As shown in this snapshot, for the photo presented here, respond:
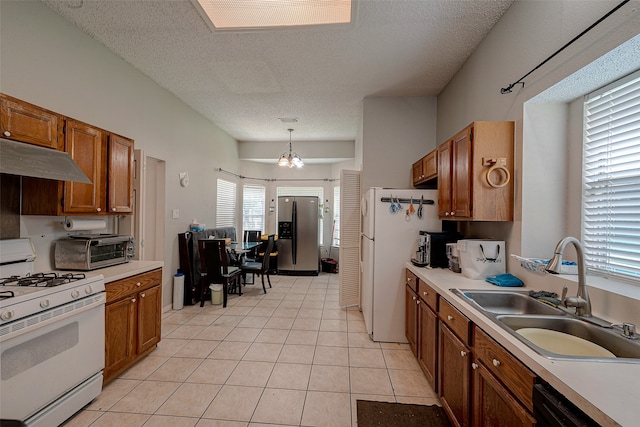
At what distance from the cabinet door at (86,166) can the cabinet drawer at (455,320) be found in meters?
2.87

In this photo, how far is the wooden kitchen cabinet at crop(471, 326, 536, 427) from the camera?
1003 millimetres

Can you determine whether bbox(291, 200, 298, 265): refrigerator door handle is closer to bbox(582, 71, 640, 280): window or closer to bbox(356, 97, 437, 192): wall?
bbox(356, 97, 437, 192): wall

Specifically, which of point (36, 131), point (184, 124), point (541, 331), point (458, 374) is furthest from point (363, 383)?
point (184, 124)

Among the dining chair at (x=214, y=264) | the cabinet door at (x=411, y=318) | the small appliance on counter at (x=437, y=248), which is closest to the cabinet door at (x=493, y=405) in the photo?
the cabinet door at (x=411, y=318)

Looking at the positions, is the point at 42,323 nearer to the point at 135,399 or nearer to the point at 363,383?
the point at 135,399

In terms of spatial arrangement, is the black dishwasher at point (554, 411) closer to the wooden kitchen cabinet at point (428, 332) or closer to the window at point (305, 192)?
the wooden kitchen cabinet at point (428, 332)

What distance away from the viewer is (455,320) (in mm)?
1646

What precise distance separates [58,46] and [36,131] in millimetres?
973

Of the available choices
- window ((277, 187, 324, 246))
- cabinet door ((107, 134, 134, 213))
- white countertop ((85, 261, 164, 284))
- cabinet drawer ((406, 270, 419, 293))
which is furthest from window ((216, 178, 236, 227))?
cabinet drawer ((406, 270, 419, 293))

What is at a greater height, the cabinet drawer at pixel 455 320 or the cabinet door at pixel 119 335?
the cabinet drawer at pixel 455 320

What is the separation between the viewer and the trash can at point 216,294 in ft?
13.2

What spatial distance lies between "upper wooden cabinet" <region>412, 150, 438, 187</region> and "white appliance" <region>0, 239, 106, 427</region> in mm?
3058

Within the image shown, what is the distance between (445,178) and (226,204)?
4.46m

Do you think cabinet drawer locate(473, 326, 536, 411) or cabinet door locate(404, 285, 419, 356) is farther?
cabinet door locate(404, 285, 419, 356)
